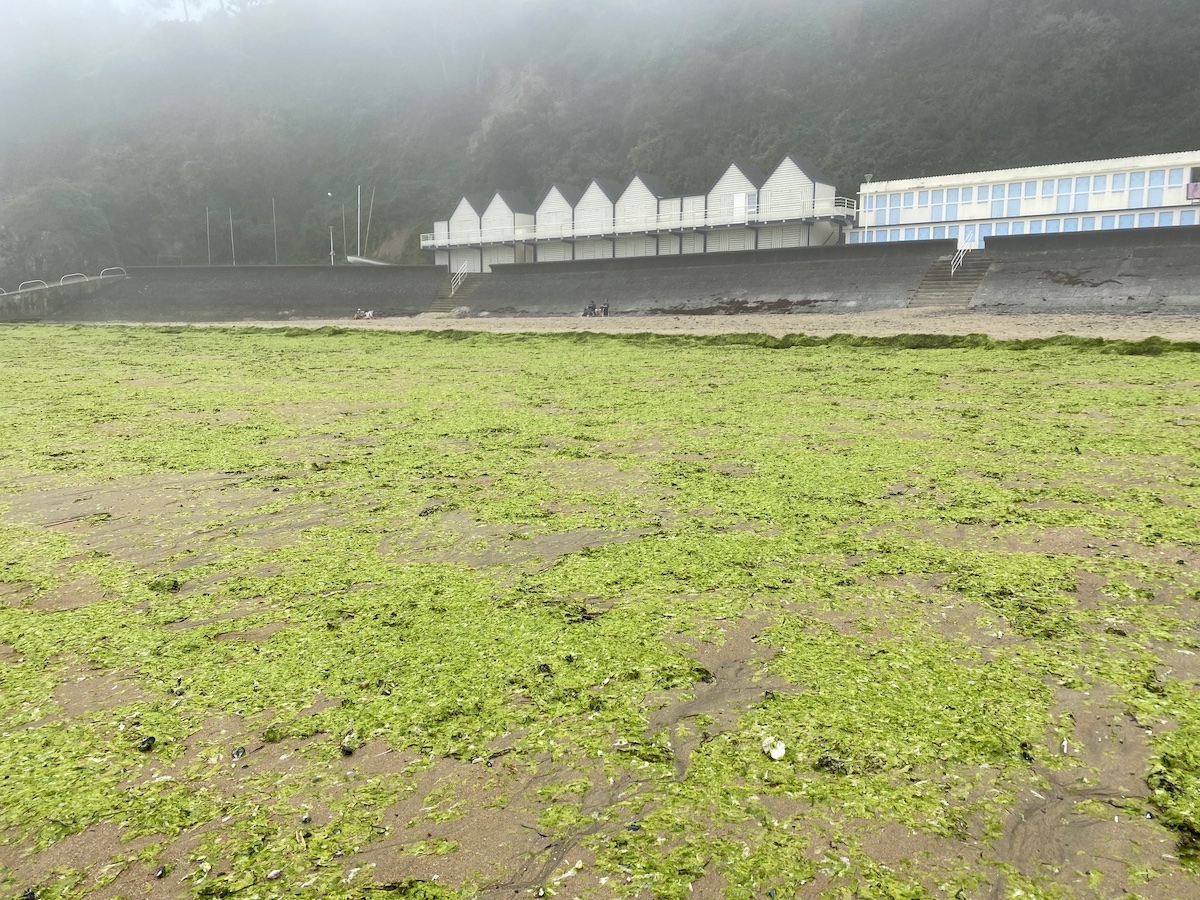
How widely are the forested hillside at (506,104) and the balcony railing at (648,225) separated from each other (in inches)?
576

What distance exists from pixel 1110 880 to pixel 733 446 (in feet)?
13.4

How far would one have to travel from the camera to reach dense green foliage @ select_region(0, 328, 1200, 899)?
164 centimetres

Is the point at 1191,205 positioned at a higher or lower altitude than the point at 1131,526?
higher

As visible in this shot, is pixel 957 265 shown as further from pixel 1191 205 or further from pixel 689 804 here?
pixel 689 804

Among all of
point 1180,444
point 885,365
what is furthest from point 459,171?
point 1180,444

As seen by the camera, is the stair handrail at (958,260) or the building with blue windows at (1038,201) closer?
the stair handrail at (958,260)

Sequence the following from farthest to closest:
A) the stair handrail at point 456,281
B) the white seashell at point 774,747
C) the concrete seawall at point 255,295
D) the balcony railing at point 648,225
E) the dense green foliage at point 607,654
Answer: the balcony railing at point 648,225, the stair handrail at point 456,281, the concrete seawall at point 255,295, the white seashell at point 774,747, the dense green foliage at point 607,654

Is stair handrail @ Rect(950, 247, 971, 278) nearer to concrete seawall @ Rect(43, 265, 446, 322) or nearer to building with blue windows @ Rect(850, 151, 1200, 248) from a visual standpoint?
building with blue windows @ Rect(850, 151, 1200, 248)

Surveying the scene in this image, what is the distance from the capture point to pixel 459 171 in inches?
3241

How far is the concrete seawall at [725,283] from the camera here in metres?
29.8

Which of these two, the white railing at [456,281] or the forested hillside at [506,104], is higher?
the forested hillside at [506,104]

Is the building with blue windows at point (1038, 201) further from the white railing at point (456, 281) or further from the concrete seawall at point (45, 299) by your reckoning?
the concrete seawall at point (45, 299)

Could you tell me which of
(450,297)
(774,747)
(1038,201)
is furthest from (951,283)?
(774,747)

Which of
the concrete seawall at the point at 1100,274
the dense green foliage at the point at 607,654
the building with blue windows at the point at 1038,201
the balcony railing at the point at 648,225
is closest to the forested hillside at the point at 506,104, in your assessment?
the building with blue windows at the point at 1038,201
